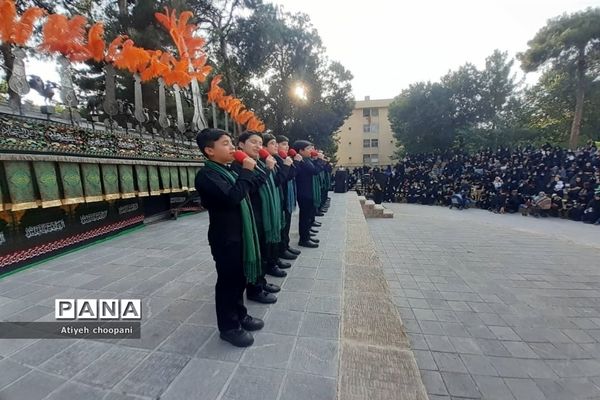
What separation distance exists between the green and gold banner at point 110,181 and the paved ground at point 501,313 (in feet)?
17.1

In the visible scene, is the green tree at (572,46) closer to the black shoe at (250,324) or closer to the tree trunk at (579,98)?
the tree trunk at (579,98)

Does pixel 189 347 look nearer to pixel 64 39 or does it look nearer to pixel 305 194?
pixel 305 194

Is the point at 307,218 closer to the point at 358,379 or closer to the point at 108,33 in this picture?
the point at 358,379

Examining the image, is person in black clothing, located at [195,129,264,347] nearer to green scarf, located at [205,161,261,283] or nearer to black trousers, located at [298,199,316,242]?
green scarf, located at [205,161,261,283]

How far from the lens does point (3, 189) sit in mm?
3469

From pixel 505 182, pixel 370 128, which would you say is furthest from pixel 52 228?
pixel 370 128

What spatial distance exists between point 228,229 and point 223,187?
0.34 m

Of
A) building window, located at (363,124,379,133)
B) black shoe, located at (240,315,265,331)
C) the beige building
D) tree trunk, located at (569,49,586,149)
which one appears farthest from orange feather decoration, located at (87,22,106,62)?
building window, located at (363,124,379,133)

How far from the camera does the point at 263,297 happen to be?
112 inches

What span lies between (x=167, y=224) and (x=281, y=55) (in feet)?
51.5

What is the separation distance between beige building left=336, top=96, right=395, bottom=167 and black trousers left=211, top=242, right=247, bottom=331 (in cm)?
3505

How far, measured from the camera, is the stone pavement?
175 centimetres

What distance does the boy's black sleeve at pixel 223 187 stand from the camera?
6.22ft

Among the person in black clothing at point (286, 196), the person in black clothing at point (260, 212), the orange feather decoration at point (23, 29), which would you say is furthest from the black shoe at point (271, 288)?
the orange feather decoration at point (23, 29)
